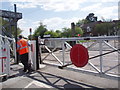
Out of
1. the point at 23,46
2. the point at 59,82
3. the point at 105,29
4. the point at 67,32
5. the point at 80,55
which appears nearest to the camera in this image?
the point at 80,55

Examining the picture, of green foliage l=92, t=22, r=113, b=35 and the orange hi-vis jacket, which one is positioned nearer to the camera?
the orange hi-vis jacket

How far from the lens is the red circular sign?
4.60 metres

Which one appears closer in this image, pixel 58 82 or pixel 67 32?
pixel 58 82

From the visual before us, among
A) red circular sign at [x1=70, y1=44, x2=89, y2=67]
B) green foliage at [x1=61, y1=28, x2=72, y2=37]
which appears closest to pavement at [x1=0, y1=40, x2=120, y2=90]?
red circular sign at [x1=70, y1=44, x2=89, y2=67]

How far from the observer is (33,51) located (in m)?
6.65

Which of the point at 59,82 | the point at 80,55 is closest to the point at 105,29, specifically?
the point at 80,55

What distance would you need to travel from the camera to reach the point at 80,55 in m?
4.74

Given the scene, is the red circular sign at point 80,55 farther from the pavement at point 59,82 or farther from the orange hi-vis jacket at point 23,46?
the orange hi-vis jacket at point 23,46

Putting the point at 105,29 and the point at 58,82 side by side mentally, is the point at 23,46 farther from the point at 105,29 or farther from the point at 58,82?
the point at 105,29

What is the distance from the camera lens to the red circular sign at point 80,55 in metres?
4.60

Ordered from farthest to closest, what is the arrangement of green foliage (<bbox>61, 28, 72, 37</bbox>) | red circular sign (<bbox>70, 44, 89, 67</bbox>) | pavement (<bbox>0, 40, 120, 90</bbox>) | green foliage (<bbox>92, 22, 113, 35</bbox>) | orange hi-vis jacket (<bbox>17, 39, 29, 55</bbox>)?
green foliage (<bbox>92, 22, 113, 35</bbox>) < green foliage (<bbox>61, 28, 72, 37</bbox>) < orange hi-vis jacket (<bbox>17, 39, 29, 55</bbox>) < red circular sign (<bbox>70, 44, 89, 67</bbox>) < pavement (<bbox>0, 40, 120, 90</bbox>)

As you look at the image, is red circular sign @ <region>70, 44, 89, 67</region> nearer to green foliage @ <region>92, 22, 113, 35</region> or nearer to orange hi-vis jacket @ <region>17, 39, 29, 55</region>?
orange hi-vis jacket @ <region>17, 39, 29, 55</region>

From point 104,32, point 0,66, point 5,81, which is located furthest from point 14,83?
point 104,32

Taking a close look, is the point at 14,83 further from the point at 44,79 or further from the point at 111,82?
the point at 111,82
